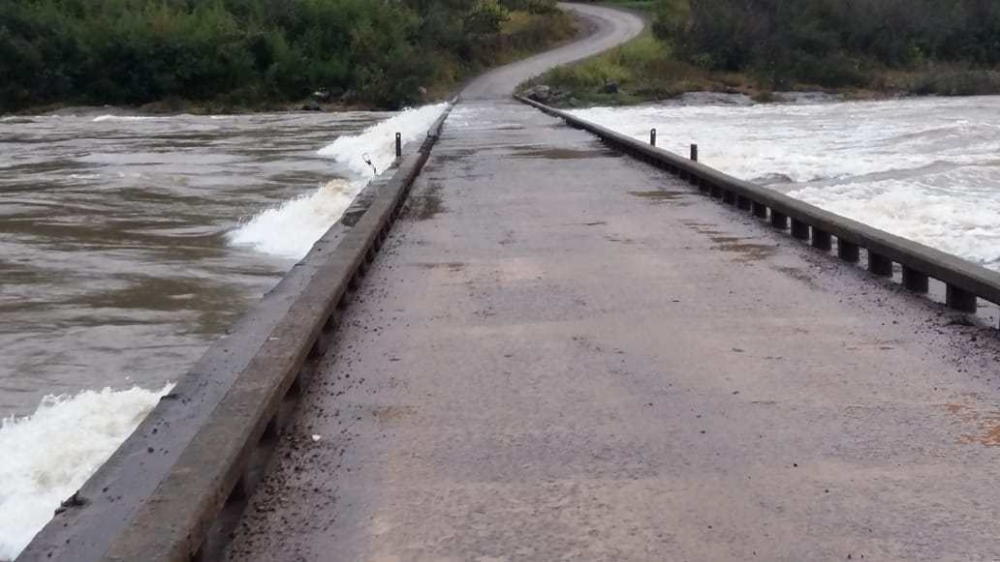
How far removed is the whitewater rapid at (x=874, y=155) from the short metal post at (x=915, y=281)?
383 centimetres

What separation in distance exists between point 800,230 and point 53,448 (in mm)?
7078

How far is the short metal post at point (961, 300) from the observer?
26.3 feet

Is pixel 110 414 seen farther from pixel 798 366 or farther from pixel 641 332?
pixel 798 366

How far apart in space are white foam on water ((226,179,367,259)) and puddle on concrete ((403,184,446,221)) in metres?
0.97

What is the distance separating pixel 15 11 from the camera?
184 ft

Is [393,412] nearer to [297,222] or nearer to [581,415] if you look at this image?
[581,415]

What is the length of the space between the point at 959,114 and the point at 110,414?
37.1 meters

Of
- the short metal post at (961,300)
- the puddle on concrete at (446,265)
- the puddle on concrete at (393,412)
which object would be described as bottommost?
the puddle on concrete at (446,265)

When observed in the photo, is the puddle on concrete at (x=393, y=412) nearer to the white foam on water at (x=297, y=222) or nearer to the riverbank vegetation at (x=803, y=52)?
the white foam on water at (x=297, y=222)

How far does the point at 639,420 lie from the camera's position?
5.72 meters

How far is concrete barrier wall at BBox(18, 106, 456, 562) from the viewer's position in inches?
160

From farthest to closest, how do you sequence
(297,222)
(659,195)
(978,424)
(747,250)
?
(297,222) → (659,195) → (747,250) → (978,424)

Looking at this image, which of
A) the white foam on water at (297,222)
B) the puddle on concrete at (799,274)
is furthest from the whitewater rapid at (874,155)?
the white foam on water at (297,222)

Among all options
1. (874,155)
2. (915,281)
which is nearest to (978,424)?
(915,281)
